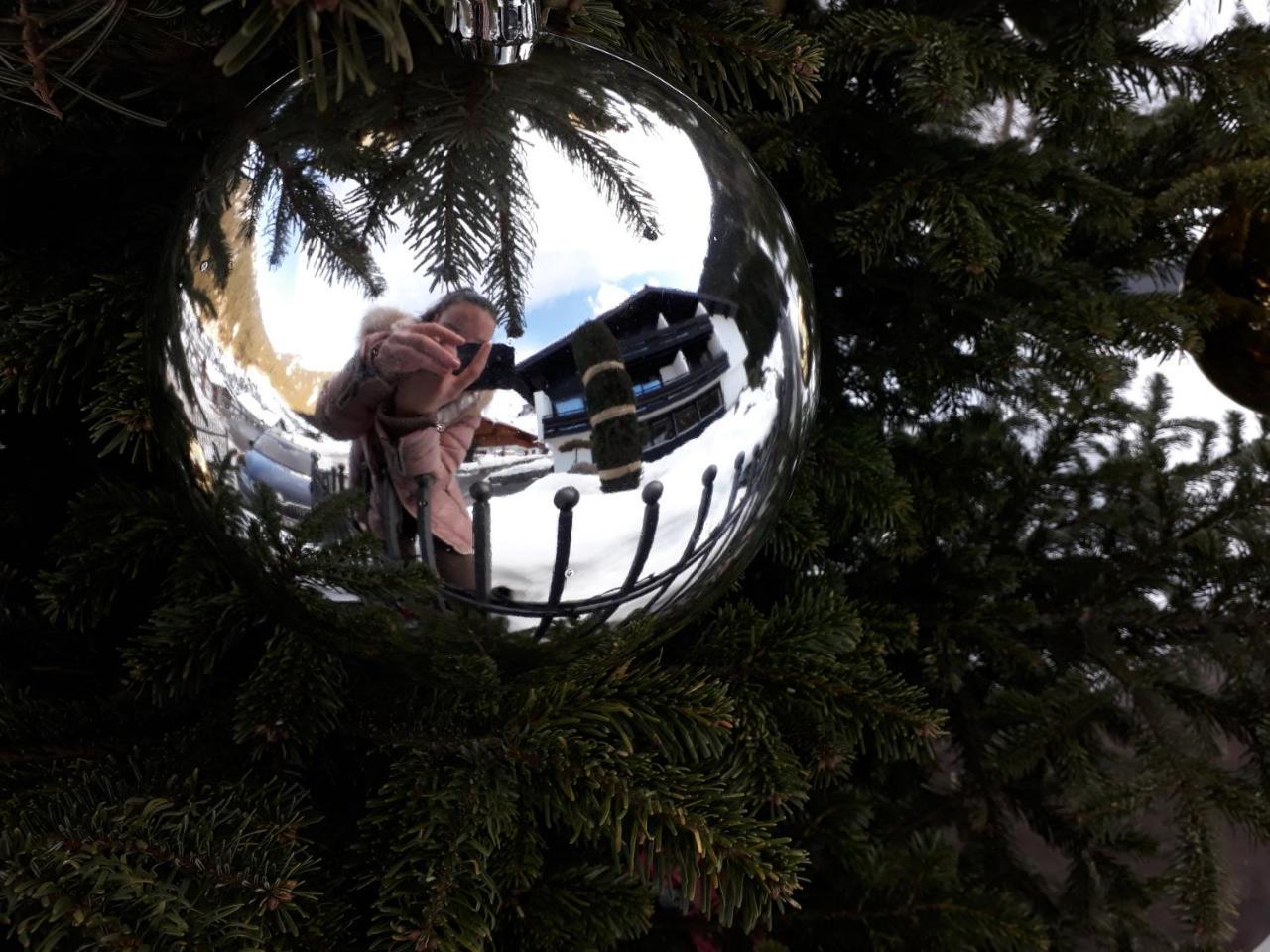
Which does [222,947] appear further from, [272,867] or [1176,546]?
[1176,546]

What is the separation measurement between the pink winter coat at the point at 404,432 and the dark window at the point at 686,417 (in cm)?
6

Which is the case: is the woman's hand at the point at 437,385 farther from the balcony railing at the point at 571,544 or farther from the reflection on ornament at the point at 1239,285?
the reflection on ornament at the point at 1239,285

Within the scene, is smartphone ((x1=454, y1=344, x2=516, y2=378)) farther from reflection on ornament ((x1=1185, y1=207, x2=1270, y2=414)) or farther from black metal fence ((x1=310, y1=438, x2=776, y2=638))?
reflection on ornament ((x1=1185, y1=207, x2=1270, y2=414))

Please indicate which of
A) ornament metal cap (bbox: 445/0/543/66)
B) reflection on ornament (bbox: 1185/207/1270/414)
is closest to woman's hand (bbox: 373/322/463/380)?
ornament metal cap (bbox: 445/0/543/66)

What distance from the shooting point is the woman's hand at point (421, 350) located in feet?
1.06

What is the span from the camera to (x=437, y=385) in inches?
12.8

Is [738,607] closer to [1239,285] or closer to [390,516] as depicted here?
[390,516]

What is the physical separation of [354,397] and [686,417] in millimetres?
108

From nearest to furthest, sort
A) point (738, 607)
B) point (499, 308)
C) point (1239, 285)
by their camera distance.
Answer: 1. point (499, 308)
2. point (738, 607)
3. point (1239, 285)

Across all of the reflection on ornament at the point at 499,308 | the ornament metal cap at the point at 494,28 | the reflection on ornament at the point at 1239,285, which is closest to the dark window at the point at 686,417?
the reflection on ornament at the point at 499,308

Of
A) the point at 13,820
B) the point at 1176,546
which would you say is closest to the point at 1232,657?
the point at 1176,546

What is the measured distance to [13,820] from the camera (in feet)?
1.50

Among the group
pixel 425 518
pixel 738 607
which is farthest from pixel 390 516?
pixel 738 607

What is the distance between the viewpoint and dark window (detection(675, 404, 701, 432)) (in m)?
0.35
